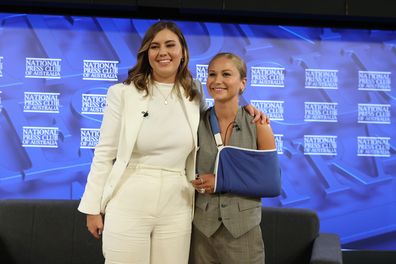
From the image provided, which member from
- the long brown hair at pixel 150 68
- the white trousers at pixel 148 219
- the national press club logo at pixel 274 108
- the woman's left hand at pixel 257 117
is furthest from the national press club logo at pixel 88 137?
the woman's left hand at pixel 257 117

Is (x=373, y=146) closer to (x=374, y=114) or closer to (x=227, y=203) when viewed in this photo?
(x=374, y=114)

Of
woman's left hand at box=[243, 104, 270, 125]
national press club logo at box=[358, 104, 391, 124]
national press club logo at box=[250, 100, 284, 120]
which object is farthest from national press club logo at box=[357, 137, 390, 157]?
woman's left hand at box=[243, 104, 270, 125]

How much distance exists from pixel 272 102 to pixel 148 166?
9.49ft

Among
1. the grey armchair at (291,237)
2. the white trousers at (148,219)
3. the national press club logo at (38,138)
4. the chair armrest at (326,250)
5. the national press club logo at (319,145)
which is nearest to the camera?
the white trousers at (148,219)

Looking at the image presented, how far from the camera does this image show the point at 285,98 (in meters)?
4.59

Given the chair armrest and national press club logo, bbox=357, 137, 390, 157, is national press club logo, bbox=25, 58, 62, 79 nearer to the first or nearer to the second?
the chair armrest

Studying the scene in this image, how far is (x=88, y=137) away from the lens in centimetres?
449

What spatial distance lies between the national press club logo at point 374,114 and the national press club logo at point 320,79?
358 millimetres

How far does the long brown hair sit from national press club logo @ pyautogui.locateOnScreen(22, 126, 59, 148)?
8.84ft

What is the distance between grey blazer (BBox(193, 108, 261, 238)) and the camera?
6.06ft

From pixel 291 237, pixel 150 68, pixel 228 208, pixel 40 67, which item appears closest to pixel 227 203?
pixel 228 208

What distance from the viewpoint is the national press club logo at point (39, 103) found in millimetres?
4477

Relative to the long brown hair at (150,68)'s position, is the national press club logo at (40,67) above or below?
above

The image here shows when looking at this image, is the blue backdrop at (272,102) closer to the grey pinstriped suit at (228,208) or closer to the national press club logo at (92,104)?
the national press club logo at (92,104)
